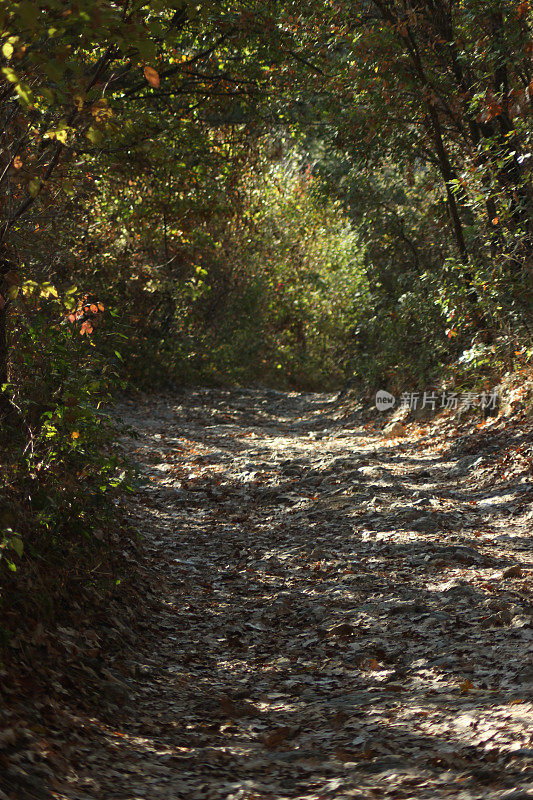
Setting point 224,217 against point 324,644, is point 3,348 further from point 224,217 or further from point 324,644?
point 224,217

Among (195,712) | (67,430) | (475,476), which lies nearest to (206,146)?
(475,476)

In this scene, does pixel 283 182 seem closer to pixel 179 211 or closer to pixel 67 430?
pixel 179 211

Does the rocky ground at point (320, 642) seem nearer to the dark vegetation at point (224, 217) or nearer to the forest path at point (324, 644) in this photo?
the forest path at point (324, 644)

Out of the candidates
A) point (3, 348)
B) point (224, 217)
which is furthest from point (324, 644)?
point (224, 217)

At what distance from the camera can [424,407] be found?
1220 cm

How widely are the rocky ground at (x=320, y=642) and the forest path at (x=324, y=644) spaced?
0.01 meters

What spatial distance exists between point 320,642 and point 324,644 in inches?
1.8

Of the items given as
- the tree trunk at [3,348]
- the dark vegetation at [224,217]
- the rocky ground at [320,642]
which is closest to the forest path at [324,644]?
the rocky ground at [320,642]

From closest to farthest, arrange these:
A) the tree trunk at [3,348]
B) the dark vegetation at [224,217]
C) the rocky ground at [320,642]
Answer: the rocky ground at [320,642], the dark vegetation at [224,217], the tree trunk at [3,348]

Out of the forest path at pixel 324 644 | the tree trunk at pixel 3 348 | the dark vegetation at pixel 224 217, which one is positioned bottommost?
the forest path at pixel 324 644

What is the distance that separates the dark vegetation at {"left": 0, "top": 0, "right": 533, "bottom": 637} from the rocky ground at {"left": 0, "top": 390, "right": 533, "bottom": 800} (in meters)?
0.75

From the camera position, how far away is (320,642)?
4879 mm

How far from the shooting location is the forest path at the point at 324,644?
3174mm

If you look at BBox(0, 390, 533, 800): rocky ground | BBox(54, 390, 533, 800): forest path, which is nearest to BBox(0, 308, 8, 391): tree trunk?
BBox(0, 390, 533, 800): rocky ground
